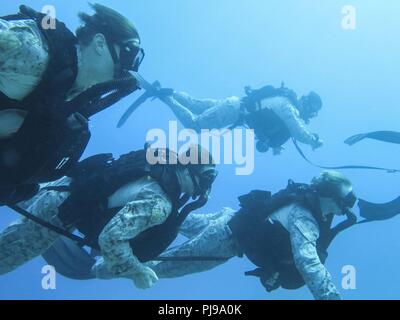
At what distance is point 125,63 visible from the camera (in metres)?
4.47

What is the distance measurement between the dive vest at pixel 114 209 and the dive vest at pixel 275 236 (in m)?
1.59

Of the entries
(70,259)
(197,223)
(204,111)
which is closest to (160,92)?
(204,111)

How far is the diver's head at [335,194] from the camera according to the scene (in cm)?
668

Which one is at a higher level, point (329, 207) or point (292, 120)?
point (292, 120)

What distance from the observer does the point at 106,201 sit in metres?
5.26

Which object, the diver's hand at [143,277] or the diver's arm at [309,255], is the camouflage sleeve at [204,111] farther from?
the diver's hand at [143,277]

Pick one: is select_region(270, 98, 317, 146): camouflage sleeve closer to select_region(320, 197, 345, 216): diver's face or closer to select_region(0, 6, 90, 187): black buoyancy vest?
select_region(320, 197, 345, 216): diver's face

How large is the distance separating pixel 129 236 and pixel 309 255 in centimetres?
267

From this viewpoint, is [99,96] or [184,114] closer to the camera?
[99,96]

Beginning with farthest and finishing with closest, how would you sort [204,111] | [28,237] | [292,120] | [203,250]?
[204,111] < [292,120] < [203,250] < [28,237]

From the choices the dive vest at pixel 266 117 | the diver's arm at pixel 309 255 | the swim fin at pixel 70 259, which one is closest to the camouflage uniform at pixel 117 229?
the swim fin at pixel 70 259

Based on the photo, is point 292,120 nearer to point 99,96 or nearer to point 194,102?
point 194,102
